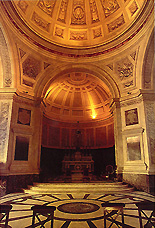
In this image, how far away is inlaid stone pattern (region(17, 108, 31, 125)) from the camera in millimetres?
9593

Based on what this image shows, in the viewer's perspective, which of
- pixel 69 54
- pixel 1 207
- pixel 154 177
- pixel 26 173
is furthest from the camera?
pixel 69 54

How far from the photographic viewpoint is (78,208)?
5332 millimetres

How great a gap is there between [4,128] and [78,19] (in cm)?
857

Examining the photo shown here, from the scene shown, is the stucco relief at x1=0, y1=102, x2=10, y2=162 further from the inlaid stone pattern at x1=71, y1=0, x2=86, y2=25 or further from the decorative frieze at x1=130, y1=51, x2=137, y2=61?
the decorative frieze at x1=130, y1=51, x2=137, y2=61

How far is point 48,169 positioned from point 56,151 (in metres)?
1.62

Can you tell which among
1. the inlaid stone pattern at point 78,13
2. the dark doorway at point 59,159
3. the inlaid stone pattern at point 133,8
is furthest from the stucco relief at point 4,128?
the inlaid stone pattern at point 133,8


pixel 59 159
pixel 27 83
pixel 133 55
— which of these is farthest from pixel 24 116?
pixel 133 55

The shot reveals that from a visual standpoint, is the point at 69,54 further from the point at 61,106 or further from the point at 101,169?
the point at 101,169

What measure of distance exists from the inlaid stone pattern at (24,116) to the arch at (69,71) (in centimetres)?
132

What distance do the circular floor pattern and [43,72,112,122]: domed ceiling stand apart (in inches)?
375

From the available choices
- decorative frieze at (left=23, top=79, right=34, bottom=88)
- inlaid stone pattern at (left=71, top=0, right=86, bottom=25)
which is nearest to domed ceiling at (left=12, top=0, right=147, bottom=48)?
inlaid stone pattern at (left=71, top=0, right=86, bottom=25)

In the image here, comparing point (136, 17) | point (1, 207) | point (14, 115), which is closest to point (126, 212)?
point (1, 207)

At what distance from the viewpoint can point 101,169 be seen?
14.8 metres

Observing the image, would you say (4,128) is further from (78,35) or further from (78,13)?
(78,13)
